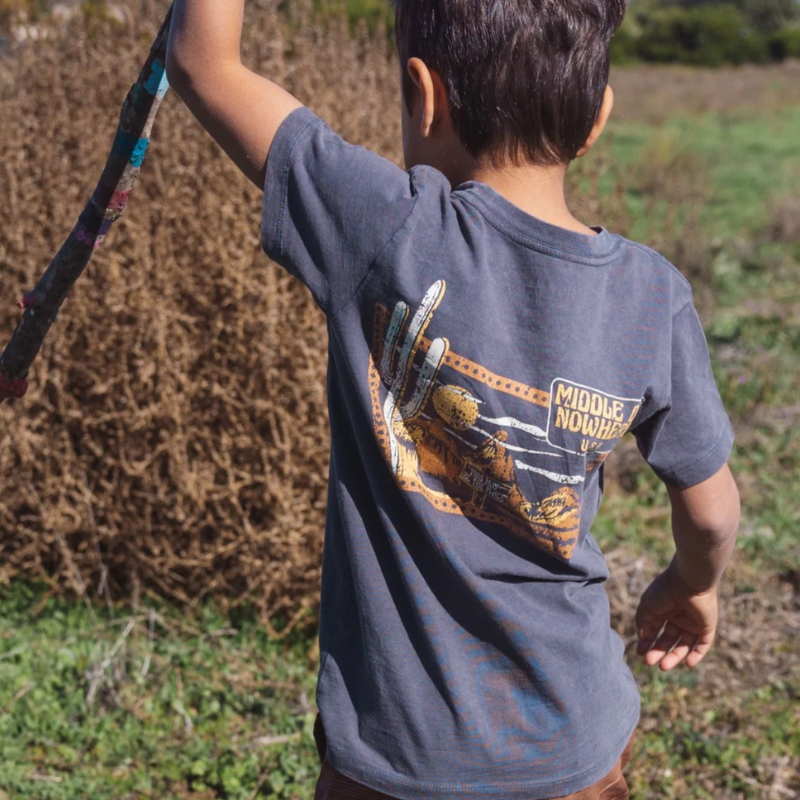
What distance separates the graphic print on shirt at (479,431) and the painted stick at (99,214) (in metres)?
0.38

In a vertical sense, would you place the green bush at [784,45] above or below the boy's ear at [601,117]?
above

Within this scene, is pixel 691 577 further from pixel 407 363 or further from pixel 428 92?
pixel 428 92

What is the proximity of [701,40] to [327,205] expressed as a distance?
3445 centimetres

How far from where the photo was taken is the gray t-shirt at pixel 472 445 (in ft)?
3.26

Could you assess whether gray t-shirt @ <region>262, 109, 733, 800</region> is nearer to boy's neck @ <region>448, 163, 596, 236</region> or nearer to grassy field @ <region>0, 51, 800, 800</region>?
boy's neck @ <region>448, 163, 596, 236</region>

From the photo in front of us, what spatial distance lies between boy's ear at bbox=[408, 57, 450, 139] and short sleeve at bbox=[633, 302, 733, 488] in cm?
34

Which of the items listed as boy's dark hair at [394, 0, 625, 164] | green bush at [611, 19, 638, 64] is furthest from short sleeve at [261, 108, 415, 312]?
green bush at [611, 19, 638, 64]

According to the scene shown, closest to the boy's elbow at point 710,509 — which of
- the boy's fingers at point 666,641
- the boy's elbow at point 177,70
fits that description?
the boy's fingers at point 666,641

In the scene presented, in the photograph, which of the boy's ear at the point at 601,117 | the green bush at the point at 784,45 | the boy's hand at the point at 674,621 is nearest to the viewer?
the boy's ear at the point at 601,117

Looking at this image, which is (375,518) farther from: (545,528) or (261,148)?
(261,148)

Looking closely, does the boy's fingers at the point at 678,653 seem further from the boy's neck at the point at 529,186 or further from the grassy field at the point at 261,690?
the grassy field at the point at 261,690

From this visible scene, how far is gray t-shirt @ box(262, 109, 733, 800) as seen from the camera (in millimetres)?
994

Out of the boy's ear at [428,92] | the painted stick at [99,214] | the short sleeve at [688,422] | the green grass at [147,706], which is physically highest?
the boy's ear at [428,92]

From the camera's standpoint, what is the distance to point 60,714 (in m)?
2.53
